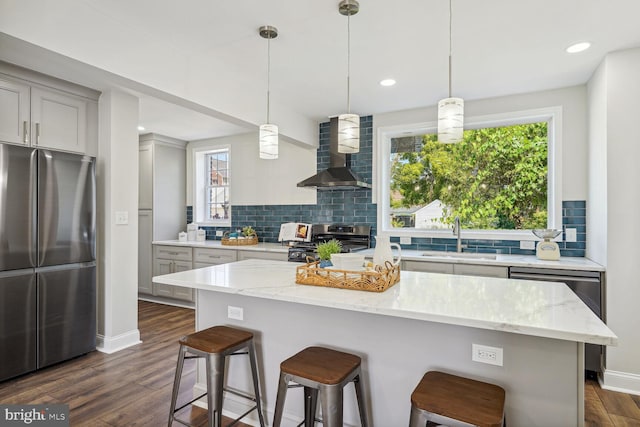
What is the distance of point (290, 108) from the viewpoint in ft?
12.6

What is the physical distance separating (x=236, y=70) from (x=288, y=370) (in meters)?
2.47

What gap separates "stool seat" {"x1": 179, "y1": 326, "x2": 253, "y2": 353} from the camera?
1.80 m

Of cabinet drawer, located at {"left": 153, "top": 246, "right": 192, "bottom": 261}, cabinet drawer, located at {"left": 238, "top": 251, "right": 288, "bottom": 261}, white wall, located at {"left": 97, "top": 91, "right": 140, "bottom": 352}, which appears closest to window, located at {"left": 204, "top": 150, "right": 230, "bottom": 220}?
cabinet drawer, located at {"left": 153, "top": 246, "right": 192, "bottom": 261}

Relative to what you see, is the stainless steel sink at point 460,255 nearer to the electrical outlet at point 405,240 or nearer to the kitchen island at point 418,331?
the electrical outlet at point 405,240

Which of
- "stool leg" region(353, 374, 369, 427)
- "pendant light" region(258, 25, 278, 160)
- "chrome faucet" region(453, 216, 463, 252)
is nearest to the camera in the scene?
"stool leg" region(353, 374, 369, 427)

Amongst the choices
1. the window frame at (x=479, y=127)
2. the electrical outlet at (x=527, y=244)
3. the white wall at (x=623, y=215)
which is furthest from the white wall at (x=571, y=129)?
the white wall at (x=623, y=215)

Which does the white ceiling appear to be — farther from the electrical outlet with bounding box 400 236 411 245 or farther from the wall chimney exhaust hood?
the electrical outlet with bounding box 400 236 411 245

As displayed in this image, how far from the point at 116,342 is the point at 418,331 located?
9.57 ft

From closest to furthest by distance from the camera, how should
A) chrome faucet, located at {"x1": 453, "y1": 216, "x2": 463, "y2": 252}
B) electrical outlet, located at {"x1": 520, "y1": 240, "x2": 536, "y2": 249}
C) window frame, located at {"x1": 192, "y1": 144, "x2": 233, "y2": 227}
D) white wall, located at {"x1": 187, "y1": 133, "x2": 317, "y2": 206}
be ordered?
electrical outlet, located at {"x1": 520, "y1": 240, "x2": 536, "y2": 249}
chrome faucet, located at {"x1": 453, "y1": 216, "x2": 463, "y2": 252}
white wall, located at {"x1": 187, "y1": 133, "x2": 317, "y2": 206}
window frame, located at {"x1": 192, "y1": 144, "x2": 233, "y2": 227}

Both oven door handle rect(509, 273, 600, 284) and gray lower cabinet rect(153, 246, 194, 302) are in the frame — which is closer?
oven door handle rect(509, 273, 600, 284)

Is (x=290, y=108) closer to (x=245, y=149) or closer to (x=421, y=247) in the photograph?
(x=245, y=149)

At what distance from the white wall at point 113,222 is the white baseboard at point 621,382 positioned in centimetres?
403

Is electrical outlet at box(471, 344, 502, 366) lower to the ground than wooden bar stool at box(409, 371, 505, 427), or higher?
higher

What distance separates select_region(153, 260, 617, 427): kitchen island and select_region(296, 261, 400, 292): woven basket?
5cm
